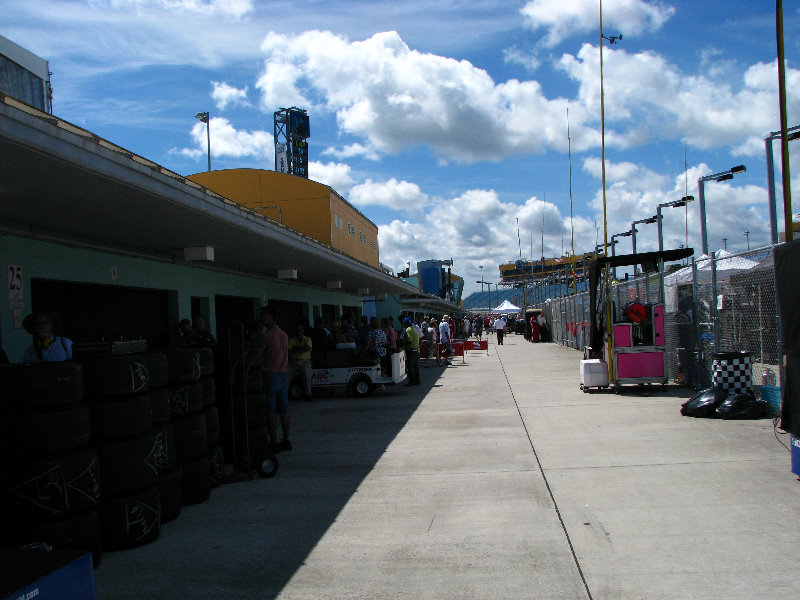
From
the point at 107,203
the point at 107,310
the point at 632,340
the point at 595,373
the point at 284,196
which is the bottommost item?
the point at 595,373

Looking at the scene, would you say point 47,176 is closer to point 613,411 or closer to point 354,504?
point 354,504

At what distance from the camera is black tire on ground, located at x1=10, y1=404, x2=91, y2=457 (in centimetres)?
454

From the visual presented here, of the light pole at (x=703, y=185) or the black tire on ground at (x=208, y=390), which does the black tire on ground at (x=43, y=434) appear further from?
the light pole at (x=703, y=185)

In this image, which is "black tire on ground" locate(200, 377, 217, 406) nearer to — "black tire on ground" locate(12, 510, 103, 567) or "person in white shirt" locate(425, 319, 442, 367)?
"black tire on ground" locate(12, 510, 103, 567)

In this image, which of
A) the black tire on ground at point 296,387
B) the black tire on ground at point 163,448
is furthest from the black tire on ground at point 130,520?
the black tire on ground at point 296,387

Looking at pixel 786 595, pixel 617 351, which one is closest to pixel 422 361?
pixel 617 351

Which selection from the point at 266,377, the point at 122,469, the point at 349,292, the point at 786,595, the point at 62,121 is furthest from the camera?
the point at 349,292

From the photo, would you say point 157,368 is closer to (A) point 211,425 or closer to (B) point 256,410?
(A) point 211,425

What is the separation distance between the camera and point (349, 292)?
2977 centimetres

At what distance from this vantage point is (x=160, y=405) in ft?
18.2

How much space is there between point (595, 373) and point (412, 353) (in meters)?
5.02

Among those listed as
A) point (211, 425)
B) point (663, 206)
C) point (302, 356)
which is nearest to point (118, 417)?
point (211, 425)

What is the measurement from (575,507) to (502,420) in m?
4.88

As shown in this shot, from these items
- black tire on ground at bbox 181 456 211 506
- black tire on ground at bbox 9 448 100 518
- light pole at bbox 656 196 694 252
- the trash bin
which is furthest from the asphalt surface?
light pole at bbox 656 196 694 252
